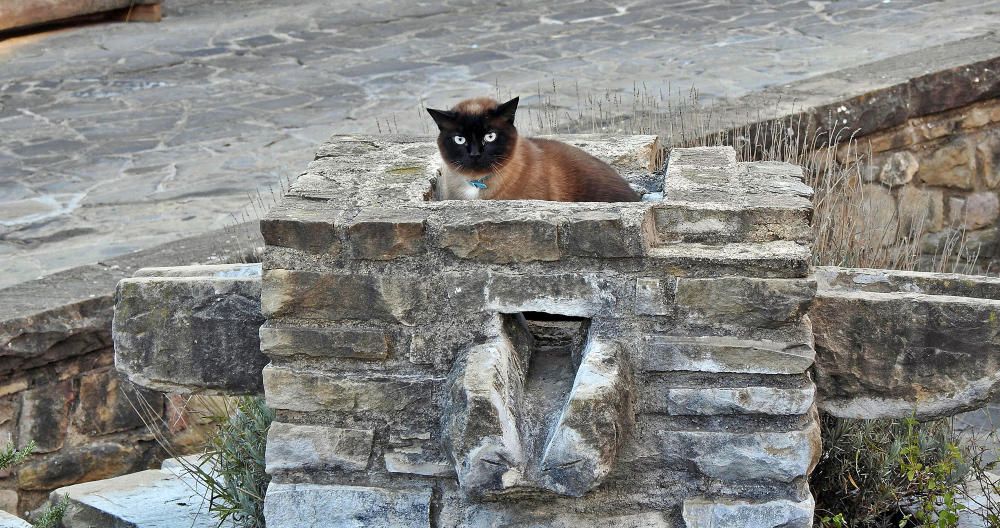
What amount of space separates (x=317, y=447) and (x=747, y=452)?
3.34 feet

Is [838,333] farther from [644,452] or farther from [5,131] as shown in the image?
[5,131]

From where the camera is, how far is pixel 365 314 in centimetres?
289

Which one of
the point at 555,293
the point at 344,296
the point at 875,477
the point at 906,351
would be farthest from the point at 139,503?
the point at 906,351

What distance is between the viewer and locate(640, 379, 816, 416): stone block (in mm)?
2803

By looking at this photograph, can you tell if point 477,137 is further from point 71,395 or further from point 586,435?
point 71,395

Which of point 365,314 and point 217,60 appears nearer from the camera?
point 365,314

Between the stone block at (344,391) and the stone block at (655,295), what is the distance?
0.52 metres

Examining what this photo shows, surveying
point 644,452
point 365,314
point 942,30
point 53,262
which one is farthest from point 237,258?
point 942,30

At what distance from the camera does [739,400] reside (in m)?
2.82

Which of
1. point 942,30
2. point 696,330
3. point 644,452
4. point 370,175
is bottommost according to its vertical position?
point 942,30

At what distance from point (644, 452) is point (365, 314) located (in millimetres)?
727

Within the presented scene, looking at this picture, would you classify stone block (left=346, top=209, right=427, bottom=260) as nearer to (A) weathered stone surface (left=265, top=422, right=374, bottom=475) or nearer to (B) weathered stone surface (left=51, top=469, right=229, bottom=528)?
(A) weathered stone surface (left=265, top=422, right=374, bottom=475)

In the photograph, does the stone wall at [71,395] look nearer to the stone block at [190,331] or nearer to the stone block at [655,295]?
the stone block at [190,331]

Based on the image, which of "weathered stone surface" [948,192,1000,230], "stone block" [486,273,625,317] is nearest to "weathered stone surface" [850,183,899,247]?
"weathered stone surface" [948,192,1000,230]
